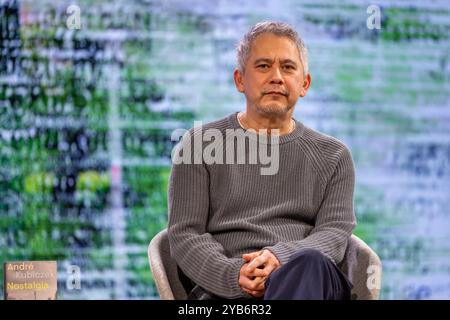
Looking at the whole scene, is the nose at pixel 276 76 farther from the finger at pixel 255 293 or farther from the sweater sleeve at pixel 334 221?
the finger at pixel 255 293

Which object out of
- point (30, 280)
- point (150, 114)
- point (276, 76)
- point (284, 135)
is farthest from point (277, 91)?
point (30, 280)

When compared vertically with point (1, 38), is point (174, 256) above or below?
below

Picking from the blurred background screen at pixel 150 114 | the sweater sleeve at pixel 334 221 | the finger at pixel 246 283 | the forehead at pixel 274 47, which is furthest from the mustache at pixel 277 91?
the blurred background screen at pixel 150 114

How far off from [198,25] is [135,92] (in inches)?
15.6

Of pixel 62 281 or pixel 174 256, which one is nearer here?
pixel 174 256

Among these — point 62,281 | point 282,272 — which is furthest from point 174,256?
point 62,281

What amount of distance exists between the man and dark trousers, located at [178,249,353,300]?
18cm

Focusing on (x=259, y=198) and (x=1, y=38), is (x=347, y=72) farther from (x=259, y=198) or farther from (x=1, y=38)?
(x=1, y=38)

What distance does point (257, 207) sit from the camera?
8.76ft

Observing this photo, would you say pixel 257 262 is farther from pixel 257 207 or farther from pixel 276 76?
pixel 276 76

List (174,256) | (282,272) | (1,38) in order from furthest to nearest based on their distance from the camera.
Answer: (1,38)
(174,256)
(282,272)

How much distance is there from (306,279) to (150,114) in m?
1.61

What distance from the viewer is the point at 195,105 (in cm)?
368

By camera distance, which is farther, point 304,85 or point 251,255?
point 304,85
